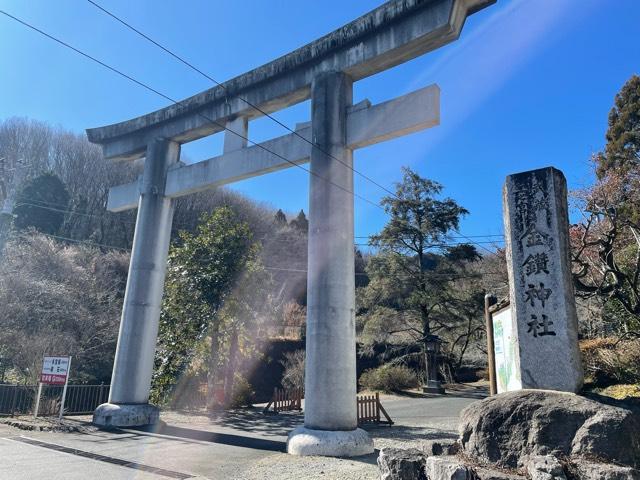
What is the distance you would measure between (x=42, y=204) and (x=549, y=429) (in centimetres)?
3286

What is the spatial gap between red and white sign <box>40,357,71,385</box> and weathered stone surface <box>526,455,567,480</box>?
36.5ft

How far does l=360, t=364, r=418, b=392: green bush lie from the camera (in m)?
22.5

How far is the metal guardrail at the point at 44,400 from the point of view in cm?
1259

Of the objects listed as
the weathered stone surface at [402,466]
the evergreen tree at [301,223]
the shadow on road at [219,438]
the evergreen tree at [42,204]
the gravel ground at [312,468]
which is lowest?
the shadow on road at [219,438]

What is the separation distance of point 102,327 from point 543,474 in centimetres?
1884

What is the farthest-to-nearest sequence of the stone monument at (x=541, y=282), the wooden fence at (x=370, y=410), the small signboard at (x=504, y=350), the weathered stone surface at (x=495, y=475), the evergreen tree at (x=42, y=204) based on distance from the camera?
the evergreen tree at (x=42, y=204) < the wooden fence at (x=370, y=410) < the small signboard at (x=504, y=350) < the stone monument at (x=541, y=282) < the weathered stone surface at (x=495, y=475)

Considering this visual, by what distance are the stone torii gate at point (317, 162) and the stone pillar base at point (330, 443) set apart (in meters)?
0.02

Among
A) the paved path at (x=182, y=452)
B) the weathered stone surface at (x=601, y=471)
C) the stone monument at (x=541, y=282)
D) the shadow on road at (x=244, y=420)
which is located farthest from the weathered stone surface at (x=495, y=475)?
the shadow on road at (x=244, y=420)

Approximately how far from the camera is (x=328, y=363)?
26.1ft

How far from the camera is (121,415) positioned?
1066cm

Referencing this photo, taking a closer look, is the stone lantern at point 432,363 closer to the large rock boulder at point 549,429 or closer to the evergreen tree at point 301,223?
the large rock boulder at point 549,429

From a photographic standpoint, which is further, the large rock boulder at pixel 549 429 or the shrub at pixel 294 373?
the shrub at pixel 294 373

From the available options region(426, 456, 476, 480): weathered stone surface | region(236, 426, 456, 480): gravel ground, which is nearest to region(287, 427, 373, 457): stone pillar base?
region(236, 426, 456, 480): gravel ground

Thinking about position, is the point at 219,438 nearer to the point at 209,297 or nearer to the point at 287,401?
the point at 209,297
